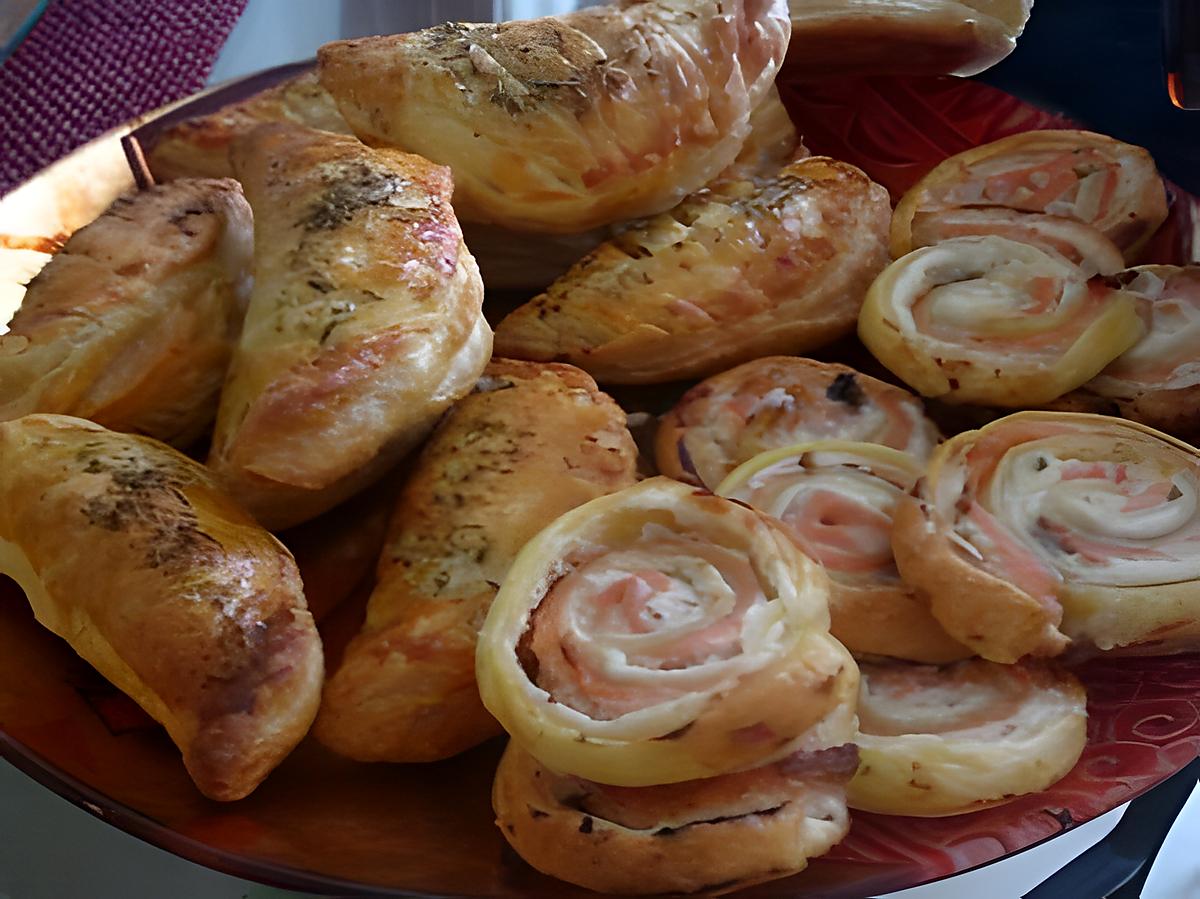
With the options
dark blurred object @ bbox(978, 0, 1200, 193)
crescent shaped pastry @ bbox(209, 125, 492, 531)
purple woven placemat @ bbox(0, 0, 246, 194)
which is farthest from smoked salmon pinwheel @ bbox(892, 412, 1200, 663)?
purple woven placemat @ bbox(0, 0, 246, 194)

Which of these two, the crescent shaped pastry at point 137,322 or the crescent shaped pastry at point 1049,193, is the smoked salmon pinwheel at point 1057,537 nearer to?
the crescent shaped pastry at point 1049,193

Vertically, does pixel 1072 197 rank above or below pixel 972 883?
above

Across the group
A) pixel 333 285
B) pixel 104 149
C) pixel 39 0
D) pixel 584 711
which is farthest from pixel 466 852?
pixel 39 0

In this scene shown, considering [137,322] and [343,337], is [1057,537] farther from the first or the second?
[137,322]

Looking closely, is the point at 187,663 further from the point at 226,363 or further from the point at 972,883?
the point at 972,883

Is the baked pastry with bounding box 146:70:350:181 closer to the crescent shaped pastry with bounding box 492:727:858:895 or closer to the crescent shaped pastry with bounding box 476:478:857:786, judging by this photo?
the crescent shaped pastry with bounding box 476:478:857:786

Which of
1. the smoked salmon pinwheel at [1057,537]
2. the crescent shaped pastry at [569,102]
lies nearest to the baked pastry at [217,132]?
the crescent shaped pastry at [569,102]
